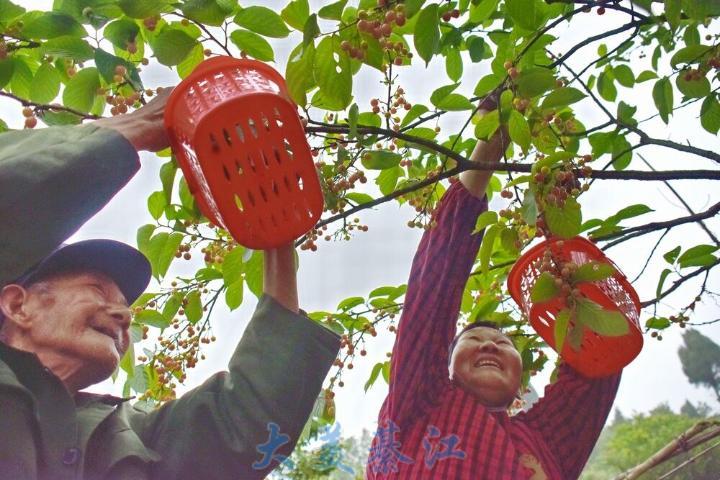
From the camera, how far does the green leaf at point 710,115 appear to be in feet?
6.01

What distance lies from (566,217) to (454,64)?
0.84m

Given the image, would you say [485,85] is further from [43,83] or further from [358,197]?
[43,83]

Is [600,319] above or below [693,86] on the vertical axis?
below

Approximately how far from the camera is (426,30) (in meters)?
1.31

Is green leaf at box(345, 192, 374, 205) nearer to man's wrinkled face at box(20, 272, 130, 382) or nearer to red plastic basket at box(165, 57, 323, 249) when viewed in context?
red plastic basket at box(165, 57, 323, 249)

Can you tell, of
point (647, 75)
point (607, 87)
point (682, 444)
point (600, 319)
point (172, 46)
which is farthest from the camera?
point (607, 87)

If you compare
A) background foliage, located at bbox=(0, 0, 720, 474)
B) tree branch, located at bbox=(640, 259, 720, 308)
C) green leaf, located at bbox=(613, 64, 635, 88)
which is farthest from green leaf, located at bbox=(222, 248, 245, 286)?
green leaf, located at bbox=(613, 64, 635, 88)

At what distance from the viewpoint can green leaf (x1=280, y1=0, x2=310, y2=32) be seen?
1354 millimetres

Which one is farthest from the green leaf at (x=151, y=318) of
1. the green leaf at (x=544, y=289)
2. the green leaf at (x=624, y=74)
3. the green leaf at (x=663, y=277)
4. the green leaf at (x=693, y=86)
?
the green leaf at (x=624, y=74)

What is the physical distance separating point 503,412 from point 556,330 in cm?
44

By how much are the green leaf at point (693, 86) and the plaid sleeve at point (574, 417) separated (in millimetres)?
637

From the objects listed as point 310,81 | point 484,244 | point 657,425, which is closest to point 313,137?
point 310,81

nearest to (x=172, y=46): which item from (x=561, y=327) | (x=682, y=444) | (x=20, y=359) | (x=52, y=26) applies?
(x=52, y=26)

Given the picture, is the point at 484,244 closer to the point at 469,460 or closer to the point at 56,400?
the point at 469,460
